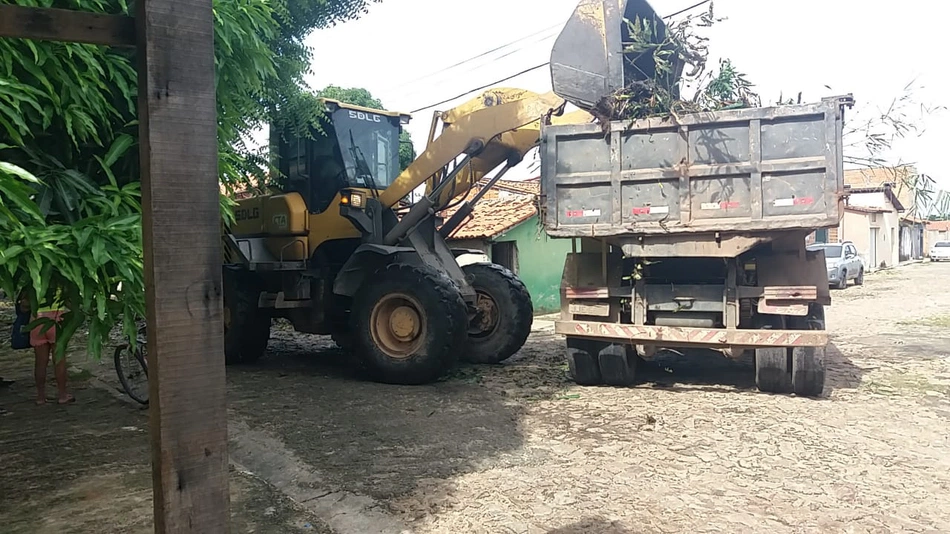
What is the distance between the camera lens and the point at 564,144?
6793mm

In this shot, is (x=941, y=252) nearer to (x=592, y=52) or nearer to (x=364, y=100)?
(x=364, y=100)

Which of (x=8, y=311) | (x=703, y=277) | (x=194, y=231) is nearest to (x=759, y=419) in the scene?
(x=703, y=277)

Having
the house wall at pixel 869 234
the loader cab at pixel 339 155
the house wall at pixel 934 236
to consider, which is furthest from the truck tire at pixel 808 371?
the house wall at pixel 934 236

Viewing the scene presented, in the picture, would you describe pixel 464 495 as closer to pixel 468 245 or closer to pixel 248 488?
pixel 248 488

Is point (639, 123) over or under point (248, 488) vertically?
over

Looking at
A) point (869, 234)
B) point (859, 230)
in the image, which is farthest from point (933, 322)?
point (869, 234)

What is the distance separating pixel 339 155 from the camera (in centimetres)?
832

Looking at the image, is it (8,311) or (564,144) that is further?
(8,311)

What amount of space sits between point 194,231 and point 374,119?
726cm

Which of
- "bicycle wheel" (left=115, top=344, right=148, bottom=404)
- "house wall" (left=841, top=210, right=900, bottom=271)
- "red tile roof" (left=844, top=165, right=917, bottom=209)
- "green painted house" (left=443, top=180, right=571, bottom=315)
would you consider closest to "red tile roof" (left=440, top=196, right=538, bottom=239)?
"green painted house" (left=443, top=180, right=571, bottom=315)

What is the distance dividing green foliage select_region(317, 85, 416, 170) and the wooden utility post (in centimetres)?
751

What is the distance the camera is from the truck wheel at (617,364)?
22.6 feet

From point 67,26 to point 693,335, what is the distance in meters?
5.60

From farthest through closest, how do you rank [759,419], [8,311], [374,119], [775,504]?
[8,311] < [374,119] < [759,419] < [775,504]
